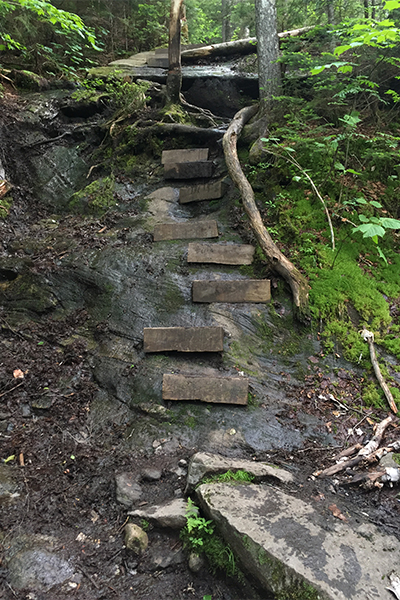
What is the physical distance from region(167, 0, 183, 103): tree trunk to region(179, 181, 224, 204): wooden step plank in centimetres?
373

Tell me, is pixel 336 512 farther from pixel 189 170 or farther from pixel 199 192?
pixel 189 170

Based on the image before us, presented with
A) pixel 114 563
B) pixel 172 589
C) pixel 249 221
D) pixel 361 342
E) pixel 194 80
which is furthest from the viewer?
pixel 194 80

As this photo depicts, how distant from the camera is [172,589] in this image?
2.41 metres

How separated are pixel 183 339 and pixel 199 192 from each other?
11.6ft

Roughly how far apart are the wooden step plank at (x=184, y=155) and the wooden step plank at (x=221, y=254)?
2929mm

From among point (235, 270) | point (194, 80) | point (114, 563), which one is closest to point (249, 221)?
point (235, 270)

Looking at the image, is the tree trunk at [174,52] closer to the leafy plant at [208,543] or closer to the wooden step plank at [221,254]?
the wooden step plank at [221,254]

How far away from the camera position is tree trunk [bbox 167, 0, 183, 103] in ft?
25.7

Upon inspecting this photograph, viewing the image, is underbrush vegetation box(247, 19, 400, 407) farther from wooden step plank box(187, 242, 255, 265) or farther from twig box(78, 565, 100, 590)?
twig box(78, 565, 100, 590)

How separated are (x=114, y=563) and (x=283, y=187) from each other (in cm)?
579

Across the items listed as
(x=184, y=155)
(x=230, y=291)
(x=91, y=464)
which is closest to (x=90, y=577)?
(x=91, y=464)

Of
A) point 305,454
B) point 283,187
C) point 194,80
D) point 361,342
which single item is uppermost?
point 194,80

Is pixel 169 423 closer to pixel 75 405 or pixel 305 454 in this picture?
pixel 75 405

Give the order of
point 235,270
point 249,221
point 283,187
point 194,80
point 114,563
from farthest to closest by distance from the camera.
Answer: point 194,80 → point 283,187 → point 249,221 → point 235,270 → point 114,563
